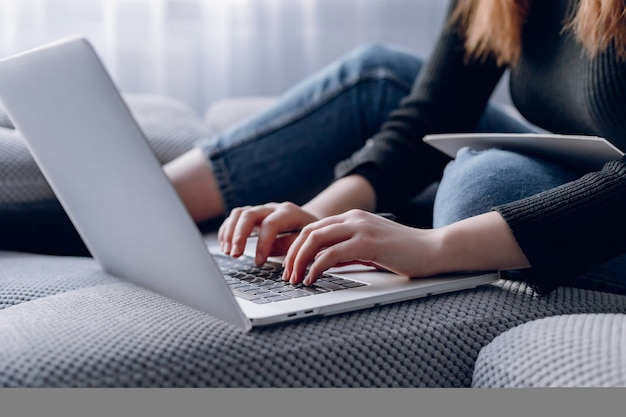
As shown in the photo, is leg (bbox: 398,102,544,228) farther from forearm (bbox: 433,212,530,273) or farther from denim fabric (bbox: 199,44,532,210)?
forearm (bbox: 433,212,530,273)

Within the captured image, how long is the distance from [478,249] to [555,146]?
0.54 feet

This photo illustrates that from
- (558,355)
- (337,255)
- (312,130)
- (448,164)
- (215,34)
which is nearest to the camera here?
(558,355)

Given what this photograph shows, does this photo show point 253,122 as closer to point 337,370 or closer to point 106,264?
point 106,264

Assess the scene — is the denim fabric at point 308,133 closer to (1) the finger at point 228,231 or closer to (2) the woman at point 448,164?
(2) the woman at point 448,164

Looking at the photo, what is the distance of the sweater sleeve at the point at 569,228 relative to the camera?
610 millimetres

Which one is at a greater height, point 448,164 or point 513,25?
point 513,25

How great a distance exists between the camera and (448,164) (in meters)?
0.84

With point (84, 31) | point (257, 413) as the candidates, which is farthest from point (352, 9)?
point (257, 413)

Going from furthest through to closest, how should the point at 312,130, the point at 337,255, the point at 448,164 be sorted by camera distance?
the point at 312,130 → the point at 448,164 → the point at 337,255

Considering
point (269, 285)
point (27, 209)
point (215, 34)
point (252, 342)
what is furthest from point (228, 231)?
point (215, 34)

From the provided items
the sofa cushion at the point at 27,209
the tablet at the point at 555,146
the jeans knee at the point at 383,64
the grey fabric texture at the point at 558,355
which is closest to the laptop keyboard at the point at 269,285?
the grey fabric texture at the point at 558,355

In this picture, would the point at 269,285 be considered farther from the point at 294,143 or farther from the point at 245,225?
the point at 294,143

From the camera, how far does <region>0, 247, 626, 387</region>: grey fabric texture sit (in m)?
0.45

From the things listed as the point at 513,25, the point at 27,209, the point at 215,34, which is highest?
the point at 513,25
